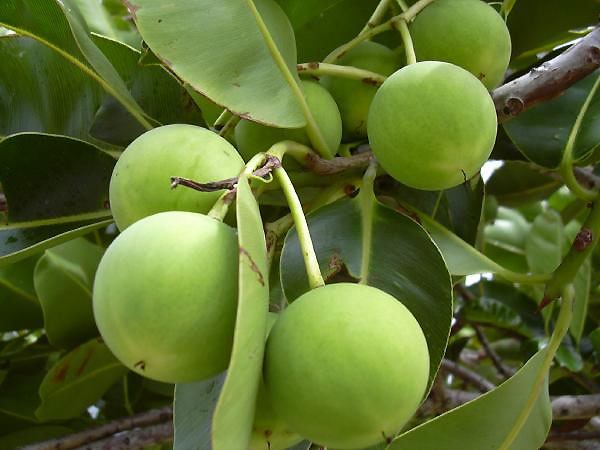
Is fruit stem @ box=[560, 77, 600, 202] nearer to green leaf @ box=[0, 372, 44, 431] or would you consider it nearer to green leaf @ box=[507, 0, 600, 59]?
green leaf @ box=[507, 0, 600, 59]

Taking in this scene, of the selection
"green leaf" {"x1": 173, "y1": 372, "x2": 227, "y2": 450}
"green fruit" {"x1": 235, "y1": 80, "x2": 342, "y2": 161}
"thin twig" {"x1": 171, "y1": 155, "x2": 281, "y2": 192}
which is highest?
"thin twig" {"x1": 171, "y1": 155, "x2": 281, "y2": 192}

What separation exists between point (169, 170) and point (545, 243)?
4.14 ft

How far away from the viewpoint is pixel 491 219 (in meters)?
1.86

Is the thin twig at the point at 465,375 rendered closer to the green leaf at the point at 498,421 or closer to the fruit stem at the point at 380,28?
the green leaf at the point at 498,421

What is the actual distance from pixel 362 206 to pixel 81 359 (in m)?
0.72

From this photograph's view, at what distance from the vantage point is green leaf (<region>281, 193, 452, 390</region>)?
0.98 m

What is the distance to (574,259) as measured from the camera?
119 centimetres

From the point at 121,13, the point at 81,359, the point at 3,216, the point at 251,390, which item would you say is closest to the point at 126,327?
the point at 251,390

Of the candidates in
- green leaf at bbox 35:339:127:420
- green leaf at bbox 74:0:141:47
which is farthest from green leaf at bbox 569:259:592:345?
green leaf at bbox 74:0:141:47

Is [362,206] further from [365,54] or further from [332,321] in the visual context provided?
[332,321]

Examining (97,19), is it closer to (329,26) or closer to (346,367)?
(329,26)

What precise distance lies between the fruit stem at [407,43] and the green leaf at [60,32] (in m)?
0.44

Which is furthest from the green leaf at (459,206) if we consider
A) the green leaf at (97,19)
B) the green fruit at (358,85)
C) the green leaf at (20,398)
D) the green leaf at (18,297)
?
the green leaf at (20,398)

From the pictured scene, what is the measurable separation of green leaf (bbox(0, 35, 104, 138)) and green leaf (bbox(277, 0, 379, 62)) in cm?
37
